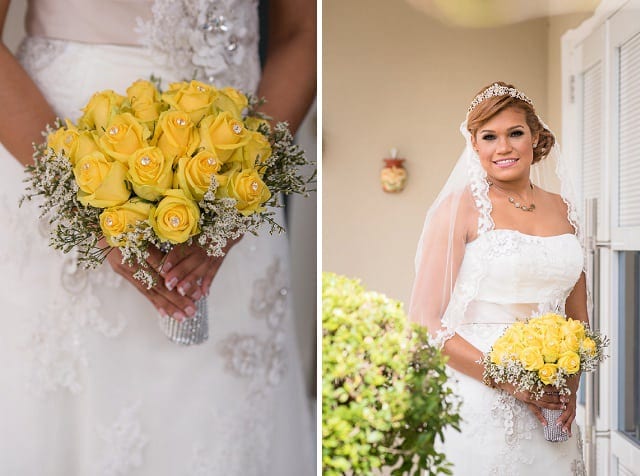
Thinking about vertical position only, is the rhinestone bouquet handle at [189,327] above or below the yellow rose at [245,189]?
below

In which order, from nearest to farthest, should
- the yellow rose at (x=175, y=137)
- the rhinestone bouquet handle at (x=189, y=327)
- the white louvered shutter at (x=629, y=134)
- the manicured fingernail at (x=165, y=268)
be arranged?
the white louvered shutter at (x=629, y=134)
the yellow rose at (x=175, y=137)
the manicured fingernail at (x=165, y=268)
the rhinestone bouquet handle at (x=189, y=327)

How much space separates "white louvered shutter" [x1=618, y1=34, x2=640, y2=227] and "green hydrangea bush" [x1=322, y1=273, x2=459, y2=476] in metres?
0.41

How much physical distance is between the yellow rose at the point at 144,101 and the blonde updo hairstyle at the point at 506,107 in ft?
1.95

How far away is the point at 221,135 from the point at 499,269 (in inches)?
21.9

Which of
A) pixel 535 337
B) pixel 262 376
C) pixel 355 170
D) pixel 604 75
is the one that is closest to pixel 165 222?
pixel 355 170

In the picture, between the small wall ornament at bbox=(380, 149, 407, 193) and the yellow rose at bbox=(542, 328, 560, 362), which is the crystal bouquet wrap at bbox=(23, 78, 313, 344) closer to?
the small wall ornament at bbox=(380, 149, 407, 193)

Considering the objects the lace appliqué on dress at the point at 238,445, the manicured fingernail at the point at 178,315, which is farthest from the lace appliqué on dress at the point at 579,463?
the manicured fingernail at the point at 178,315

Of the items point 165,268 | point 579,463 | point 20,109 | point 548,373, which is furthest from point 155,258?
point 579,463

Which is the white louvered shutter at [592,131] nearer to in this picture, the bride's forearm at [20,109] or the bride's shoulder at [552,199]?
the bride's shoulder at [552,199]

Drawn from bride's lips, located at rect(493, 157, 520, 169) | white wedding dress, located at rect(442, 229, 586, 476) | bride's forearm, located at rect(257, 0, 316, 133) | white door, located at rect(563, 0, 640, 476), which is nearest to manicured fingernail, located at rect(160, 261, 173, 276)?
bride's forearm, located at rect(257, 0, 316, 133)

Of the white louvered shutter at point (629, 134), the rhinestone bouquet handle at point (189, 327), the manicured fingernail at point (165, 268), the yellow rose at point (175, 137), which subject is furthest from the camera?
the rhinestone bouquet handle at point (189, 327)

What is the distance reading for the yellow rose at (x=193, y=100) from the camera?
132 cm

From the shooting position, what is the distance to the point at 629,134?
1174 millimetres

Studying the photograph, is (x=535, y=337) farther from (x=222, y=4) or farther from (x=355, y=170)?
(x=222, y=4)
